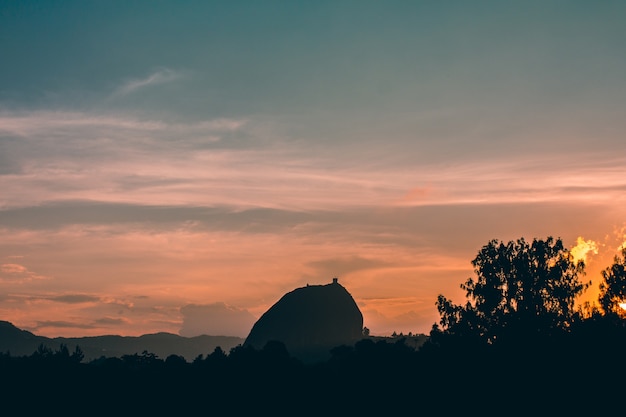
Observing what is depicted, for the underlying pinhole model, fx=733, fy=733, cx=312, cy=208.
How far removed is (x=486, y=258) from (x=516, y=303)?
880cm

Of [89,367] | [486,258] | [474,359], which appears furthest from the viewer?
[89,367]

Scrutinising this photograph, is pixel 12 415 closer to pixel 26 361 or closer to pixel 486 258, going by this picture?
pixel 26 361

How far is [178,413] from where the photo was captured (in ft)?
351

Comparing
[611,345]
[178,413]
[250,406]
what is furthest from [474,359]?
[178,413]

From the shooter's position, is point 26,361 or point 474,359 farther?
point 26,361

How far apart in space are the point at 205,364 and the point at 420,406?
160 ft

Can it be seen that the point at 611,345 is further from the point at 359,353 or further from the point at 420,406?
the point at 359,353

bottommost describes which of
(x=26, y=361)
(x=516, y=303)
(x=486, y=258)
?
(x=26, y=361)

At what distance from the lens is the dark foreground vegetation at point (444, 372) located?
301ft

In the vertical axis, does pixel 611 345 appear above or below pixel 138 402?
above

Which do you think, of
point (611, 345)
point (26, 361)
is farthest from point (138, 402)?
point (611, 345)

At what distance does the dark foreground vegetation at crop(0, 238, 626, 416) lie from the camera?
9181 centimetres

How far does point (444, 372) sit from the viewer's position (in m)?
101

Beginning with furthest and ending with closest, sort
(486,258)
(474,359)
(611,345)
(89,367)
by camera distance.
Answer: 1. (89,367)
2. (486,258)
3. (474,359)
4. (611,345)
